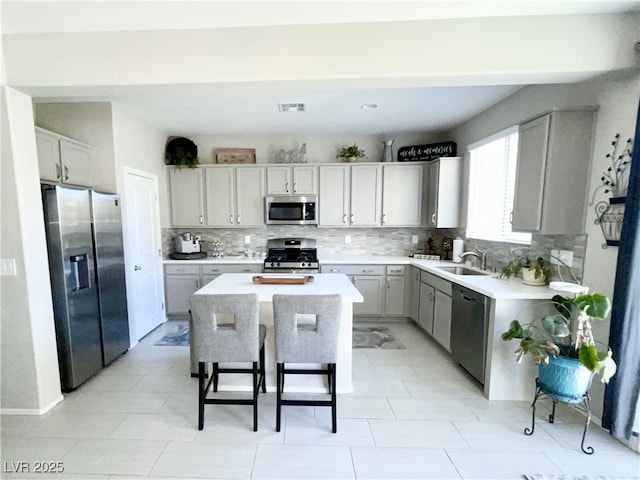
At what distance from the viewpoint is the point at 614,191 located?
190cm

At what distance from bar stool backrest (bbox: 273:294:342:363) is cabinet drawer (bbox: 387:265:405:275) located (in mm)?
2170

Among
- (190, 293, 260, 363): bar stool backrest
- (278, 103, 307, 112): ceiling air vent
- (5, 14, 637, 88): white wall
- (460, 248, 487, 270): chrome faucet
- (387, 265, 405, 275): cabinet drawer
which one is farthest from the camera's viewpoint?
(387, 265, 405, 275): cabinet drawer

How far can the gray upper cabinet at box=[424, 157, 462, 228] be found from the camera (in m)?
3.67

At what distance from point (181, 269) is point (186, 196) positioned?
1.09 meters

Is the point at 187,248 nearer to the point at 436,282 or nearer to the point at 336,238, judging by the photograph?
the point at 336,238

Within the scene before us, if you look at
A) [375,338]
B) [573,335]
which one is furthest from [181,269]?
[573,335]

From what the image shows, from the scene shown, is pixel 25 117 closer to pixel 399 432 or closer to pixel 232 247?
pixel 232 247

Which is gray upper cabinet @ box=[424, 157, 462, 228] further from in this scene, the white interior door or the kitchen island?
the white interior door

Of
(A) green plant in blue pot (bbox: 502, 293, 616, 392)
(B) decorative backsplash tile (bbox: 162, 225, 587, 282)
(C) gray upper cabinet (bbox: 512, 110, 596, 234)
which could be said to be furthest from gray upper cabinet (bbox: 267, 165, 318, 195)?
(A) green plant in blue pot (bbox: 502, 293, 616, 392)

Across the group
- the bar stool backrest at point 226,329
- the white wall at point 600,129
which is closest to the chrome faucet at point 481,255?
the white wall at point 600,129

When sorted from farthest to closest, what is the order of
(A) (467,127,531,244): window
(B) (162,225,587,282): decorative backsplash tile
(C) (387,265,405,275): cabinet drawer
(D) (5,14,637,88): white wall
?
(B) (162,225,587,282): decorative backsplash tile < (C) (387,265,405,275): cabinet drawer < (A) (467,127,531,244): window < (D) (5,14,637,88): white wall

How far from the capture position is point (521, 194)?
2385 millimetres

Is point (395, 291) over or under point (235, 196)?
under

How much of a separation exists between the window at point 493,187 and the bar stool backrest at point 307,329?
2.12 meters
